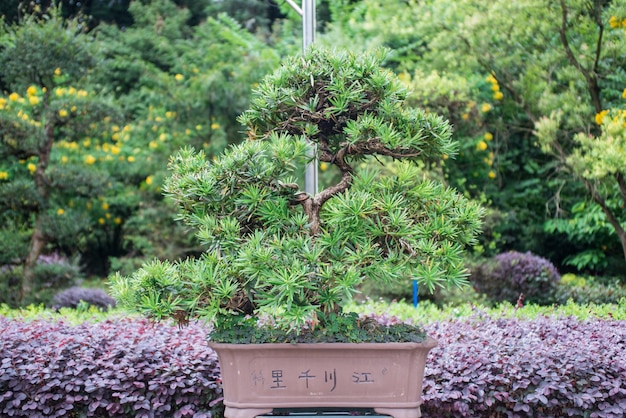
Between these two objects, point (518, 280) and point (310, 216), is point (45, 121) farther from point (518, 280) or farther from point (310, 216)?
point (310, 216)

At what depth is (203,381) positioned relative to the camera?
12.3 feet

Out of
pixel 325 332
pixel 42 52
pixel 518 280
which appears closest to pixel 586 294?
pixel 518 280

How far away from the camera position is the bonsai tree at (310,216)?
275 centimetres

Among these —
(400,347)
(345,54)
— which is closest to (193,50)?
(345,54)

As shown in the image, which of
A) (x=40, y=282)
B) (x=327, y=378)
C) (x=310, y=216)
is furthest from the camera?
(x=40, y=282)

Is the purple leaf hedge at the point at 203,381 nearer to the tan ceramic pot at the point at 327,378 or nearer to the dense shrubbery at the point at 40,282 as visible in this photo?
the tan ceramic pot at the point at 327,378

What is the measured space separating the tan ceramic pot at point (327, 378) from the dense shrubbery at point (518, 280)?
17.8 feet

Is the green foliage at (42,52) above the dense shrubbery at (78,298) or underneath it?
above

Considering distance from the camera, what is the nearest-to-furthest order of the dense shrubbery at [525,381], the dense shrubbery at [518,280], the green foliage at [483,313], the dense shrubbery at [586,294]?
the dense shrubbery at [525,381]
the green foliage at [483,313]
the dense shrubbery at [586,294]
the dense shrubbery at [518,280]

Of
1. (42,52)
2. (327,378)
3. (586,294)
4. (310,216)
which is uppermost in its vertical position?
(42,52)

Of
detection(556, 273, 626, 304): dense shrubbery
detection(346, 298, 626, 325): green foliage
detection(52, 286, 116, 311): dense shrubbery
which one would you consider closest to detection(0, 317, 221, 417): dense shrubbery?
detection(346, 298, 626, 325): green foliage

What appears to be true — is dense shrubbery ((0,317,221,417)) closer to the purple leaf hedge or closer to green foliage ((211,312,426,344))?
the purple leaf hedge

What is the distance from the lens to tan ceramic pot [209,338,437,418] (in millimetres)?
2725

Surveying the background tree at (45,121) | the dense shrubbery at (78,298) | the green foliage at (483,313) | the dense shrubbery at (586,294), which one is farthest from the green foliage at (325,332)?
the background tree at (45,121)
